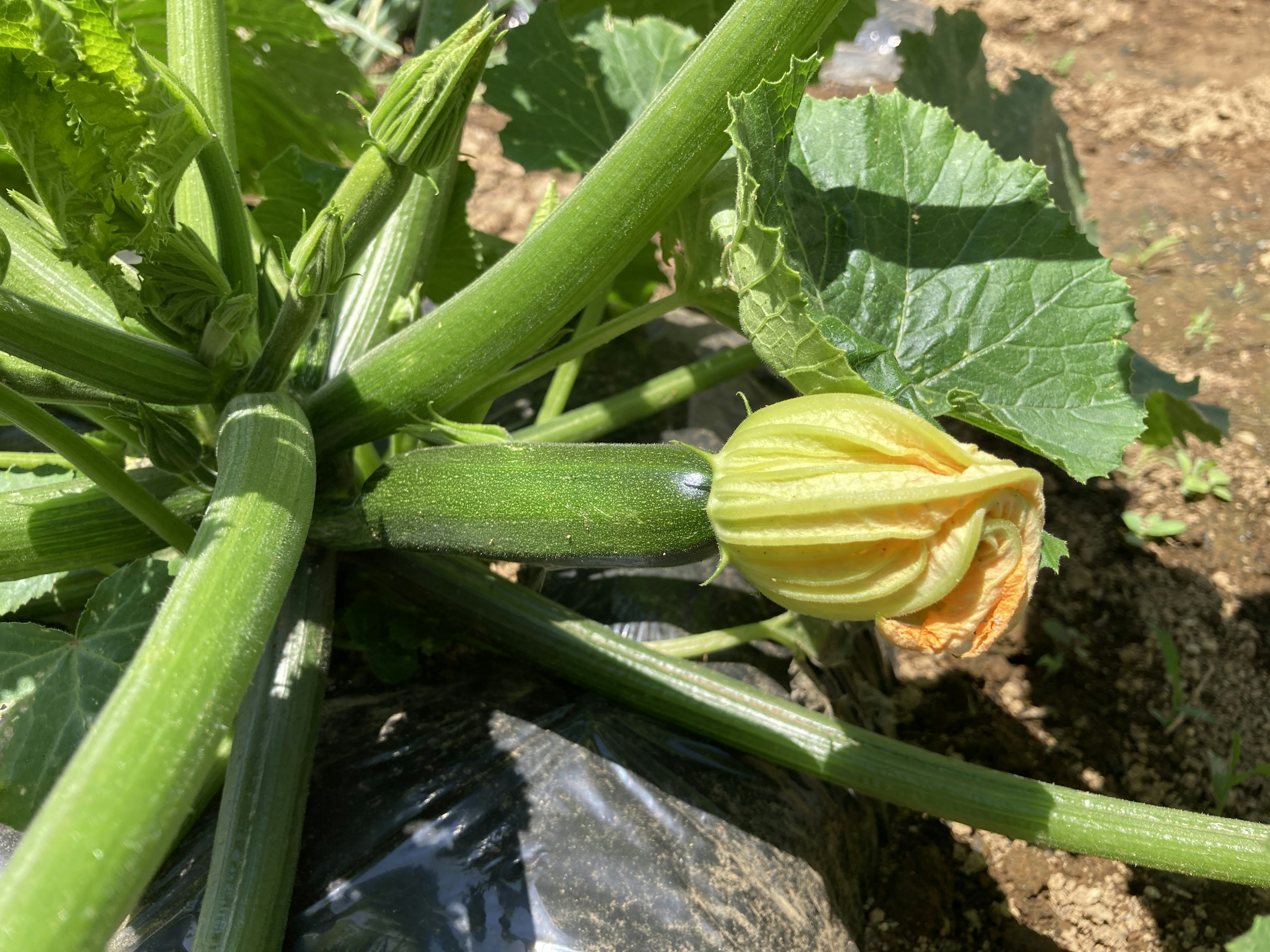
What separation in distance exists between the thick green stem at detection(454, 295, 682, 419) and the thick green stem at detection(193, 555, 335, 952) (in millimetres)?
437

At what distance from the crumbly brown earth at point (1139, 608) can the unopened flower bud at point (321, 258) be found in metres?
1.49

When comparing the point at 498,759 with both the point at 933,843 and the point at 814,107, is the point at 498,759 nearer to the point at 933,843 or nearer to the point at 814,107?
the point at 933,843

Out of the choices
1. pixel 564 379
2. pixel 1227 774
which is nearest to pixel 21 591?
pixel 564 379

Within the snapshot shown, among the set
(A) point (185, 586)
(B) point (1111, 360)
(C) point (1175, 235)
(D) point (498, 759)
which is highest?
(A) point (185, 586)

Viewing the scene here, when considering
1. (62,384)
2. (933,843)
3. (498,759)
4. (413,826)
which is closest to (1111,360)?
(933,843)

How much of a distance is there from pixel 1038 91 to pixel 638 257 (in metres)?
1.07

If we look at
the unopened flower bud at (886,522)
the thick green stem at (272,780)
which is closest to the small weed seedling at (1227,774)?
the unopened flower bud at (886,522)

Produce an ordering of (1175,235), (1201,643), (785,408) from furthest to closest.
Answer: (1175,235)
(1201,643)
(785,408)

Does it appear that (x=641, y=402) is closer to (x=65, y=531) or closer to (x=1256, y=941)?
(x=65, y=531)

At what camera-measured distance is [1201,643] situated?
240 centimetres

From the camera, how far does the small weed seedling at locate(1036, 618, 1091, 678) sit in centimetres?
234

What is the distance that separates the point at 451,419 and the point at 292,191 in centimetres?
57

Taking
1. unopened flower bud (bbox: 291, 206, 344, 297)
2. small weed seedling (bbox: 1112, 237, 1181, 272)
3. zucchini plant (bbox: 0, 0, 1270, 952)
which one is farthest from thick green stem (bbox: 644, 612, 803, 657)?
small weed seedling (bbox: 1112, 237, 1181, 272)

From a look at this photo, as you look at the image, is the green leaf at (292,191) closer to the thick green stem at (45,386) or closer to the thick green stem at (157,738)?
the thick green stem at (45,386)
